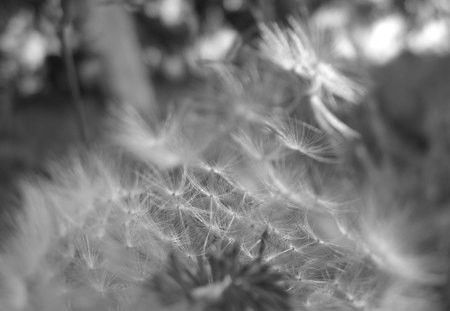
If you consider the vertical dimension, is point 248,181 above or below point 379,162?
below

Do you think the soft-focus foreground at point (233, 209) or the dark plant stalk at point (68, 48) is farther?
the dark plant stalk at point (68, 48)

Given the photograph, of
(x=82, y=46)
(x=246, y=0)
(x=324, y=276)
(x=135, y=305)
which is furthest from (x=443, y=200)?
(x=82, y=46)

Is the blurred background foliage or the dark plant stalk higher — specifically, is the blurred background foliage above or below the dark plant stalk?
above

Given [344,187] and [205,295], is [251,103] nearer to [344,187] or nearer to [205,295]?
[344,187]

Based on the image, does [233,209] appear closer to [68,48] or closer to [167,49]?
[68,48]

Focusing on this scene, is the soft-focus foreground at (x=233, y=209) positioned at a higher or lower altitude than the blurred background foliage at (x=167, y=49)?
lower

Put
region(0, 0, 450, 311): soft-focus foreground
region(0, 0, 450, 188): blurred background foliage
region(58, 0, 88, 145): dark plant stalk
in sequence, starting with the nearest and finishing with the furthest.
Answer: region(0, 0, 450, 311): soft-focus foreground → region(58, 0, 88, 145): dark plant stalk → region(0, 0, 450, 188): blurred background foliage

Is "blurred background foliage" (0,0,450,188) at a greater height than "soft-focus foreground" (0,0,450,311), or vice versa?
"blurred background foliage" (0,0,450,188)

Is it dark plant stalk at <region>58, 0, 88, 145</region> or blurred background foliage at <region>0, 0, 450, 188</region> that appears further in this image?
blurred background foliage at <region>0, 0, 450, 188</region>

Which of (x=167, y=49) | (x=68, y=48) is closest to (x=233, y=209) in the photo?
(x=68, y=48)

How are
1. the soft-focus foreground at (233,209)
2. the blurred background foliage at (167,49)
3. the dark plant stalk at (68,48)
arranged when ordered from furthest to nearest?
1. the blurred background foliage at (167,49)
2. the dark plant stalk at (68,48)
3. the soft-focus foreground at (233,209)

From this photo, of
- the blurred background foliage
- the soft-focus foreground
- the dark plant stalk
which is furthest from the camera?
the blurred background foliage
